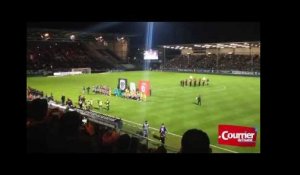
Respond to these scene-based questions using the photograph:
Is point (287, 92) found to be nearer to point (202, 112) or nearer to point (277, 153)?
point (277, 153)

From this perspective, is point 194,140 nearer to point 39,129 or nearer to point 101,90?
point 39,129

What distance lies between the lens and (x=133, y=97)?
17656 mm

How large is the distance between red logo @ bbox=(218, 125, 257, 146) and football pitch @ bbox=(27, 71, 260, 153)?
1.77 feet

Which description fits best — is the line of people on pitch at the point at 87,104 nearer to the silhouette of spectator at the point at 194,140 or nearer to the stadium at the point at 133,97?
the stadium at the point at 133,97

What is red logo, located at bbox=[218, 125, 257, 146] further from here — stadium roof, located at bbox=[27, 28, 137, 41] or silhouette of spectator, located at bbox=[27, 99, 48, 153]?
stadium roof, located at bbox=[27, 28, 137, 41]

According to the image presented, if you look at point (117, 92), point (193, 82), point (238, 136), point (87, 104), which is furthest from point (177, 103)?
point (238, 136)

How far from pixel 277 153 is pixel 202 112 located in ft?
22.3

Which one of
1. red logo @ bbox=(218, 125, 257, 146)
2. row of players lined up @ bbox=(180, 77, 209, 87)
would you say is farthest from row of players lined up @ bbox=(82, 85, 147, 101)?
red logo @ bbox=(218, 125, 257, 146)

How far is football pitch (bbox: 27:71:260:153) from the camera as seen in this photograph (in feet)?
42.4

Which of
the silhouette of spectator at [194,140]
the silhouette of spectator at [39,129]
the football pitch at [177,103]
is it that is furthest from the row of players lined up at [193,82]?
the silhouette of spectator at [194,140]

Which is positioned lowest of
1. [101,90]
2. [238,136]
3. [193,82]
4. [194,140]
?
[238,136]

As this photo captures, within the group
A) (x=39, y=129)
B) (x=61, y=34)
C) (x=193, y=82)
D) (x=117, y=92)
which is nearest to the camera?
(x=39, y=129)

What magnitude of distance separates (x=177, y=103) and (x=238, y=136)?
8.66 metres

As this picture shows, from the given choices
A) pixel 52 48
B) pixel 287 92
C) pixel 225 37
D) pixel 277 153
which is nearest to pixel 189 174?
pixel 277 153
